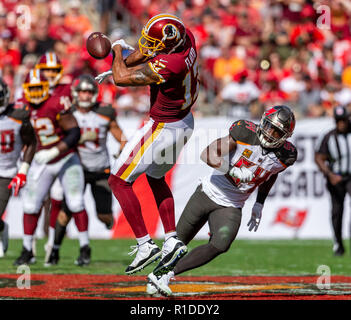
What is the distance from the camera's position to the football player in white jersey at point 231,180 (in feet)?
18.7

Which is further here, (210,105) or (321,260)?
(210,105)

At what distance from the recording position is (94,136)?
8836 mm

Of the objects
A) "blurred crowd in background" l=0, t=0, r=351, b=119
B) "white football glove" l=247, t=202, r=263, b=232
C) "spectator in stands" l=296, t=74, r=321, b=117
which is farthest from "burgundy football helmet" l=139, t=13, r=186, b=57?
"spectator in stands" l=296, t=74, r=321, b=117

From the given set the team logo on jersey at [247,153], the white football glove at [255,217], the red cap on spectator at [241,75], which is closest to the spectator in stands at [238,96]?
the red cap on spectator at [241,75]

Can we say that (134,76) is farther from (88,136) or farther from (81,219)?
(88,136)

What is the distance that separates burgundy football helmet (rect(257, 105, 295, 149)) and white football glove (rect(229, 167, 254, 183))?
1.25 ft

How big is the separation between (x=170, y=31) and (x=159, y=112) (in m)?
0.64

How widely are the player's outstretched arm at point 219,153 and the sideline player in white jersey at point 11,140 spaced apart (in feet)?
8.57

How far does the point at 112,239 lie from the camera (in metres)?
11.7

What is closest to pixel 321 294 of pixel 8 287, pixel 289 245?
pixel 8 287

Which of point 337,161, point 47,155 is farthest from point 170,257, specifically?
point 337,161

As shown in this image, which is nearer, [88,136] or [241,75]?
[88,136]
